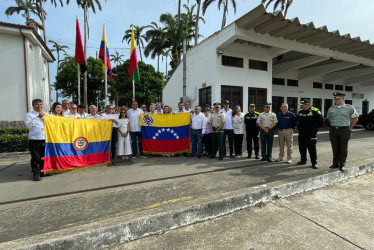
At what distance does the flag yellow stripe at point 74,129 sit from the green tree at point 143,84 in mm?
19648

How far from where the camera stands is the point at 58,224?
9.01ft

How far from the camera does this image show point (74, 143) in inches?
209

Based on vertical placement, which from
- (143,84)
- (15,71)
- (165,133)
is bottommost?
(165,133)

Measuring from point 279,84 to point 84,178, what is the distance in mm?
16538

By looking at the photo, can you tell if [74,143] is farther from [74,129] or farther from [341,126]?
[341,126]

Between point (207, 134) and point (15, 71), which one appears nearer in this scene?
point (207, 134)

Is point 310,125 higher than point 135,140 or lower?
higher

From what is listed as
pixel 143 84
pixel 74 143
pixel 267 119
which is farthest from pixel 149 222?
pixel 143 84

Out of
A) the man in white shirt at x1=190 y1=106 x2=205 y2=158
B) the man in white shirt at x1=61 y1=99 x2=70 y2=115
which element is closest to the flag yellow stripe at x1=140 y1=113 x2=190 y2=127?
the man in white shirt at x1=190 y1=106 x2=205 y2=158

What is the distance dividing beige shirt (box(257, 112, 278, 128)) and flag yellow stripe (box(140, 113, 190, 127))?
2352mm

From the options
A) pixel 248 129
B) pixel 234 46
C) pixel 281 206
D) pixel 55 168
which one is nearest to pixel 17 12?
pixel 234 46

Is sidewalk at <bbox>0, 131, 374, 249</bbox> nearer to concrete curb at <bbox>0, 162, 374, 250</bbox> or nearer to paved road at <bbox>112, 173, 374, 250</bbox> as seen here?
concrete curb at <bbox>0, 162, 374, 250</bbox>

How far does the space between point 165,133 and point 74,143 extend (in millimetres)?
2691

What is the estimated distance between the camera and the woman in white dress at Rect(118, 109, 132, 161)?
6.19 metres
